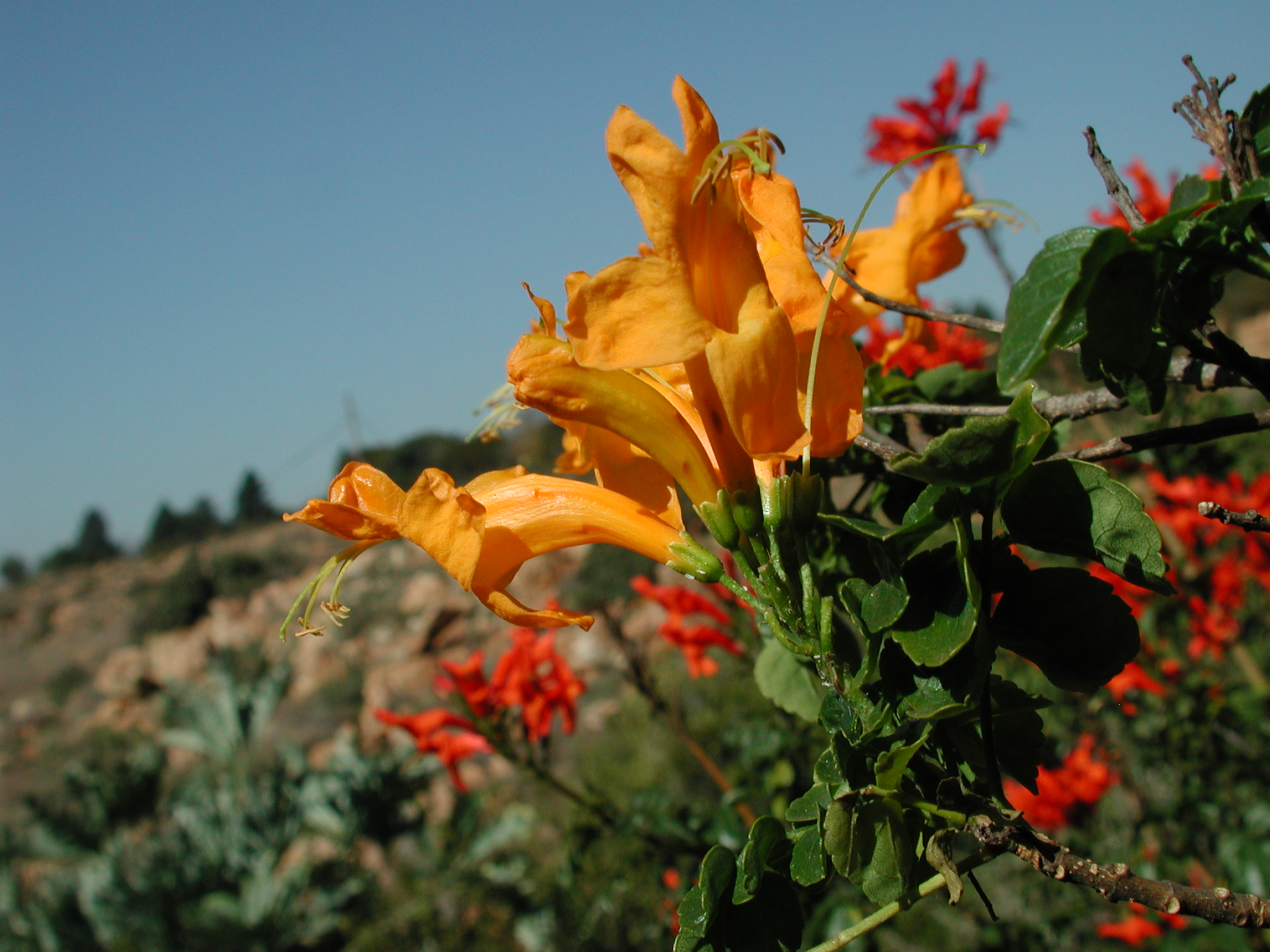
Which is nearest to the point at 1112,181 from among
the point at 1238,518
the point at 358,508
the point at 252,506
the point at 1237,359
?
the point at 1237,359

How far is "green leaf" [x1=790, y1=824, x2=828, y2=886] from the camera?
747 mm

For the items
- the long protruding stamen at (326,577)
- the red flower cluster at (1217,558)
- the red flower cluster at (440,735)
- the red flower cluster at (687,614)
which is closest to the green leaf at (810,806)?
the long protruding stamen at (326,577)

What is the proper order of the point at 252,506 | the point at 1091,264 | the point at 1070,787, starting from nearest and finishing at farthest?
1. the point at 1091,264
2. the point at 1070,787
3. the point at 252,506

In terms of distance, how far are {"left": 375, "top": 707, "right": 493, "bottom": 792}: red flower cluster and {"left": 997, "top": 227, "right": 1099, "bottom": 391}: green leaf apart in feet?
9.59

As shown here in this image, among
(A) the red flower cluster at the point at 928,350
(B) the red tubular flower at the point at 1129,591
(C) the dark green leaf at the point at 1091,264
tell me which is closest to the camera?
(C) the dark green leaf at the point at 1091,264

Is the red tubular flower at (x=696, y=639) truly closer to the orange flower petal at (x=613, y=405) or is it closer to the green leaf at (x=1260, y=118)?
the orange flower petal at (x=613, y=405)

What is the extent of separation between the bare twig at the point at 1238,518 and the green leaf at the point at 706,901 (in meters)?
0.51

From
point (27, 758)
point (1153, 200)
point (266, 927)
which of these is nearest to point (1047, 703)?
point (1153, 200)

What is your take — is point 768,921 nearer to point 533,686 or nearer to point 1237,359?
point 1237,359

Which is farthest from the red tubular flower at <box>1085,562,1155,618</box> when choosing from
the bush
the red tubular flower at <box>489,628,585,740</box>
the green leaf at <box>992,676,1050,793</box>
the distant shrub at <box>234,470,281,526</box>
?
the bush

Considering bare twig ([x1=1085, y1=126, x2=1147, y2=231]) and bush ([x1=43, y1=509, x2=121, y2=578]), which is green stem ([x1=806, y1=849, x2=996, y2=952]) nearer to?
bare twig ([x1=1085, y1=126, x2=1147, y2=231])

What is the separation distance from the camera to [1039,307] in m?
0.60

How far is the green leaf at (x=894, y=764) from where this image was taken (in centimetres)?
69

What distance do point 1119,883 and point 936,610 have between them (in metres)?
0.27
